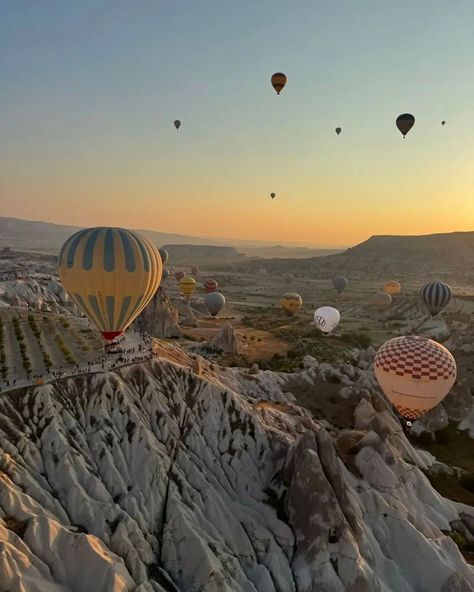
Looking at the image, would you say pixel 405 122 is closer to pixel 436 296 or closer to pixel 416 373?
pixel 436 296

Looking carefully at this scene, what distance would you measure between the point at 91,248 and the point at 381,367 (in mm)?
24387

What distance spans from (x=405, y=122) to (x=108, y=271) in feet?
153

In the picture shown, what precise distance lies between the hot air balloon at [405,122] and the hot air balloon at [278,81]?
51.4ft

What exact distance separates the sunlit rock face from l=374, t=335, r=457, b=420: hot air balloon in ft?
13.4

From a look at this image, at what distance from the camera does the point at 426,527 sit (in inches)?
1273

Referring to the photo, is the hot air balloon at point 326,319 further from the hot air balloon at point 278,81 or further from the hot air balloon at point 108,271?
the hot air balloon at point 108,271

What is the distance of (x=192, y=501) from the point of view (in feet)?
91.7

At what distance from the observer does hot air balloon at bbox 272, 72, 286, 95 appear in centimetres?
6294

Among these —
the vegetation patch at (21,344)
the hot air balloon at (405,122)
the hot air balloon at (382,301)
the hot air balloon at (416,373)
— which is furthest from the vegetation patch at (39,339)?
the hot air balloon at (382,301)

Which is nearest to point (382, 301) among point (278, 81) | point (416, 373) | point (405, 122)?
point (405, 122)

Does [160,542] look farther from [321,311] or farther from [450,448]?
[321,311]

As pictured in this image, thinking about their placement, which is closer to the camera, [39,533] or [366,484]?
[39,533]

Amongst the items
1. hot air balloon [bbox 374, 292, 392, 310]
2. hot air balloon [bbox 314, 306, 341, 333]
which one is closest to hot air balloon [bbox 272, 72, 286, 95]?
hot air balloon [bbox 314, 306, 341, 333]

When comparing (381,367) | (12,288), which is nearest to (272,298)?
(12,288)
